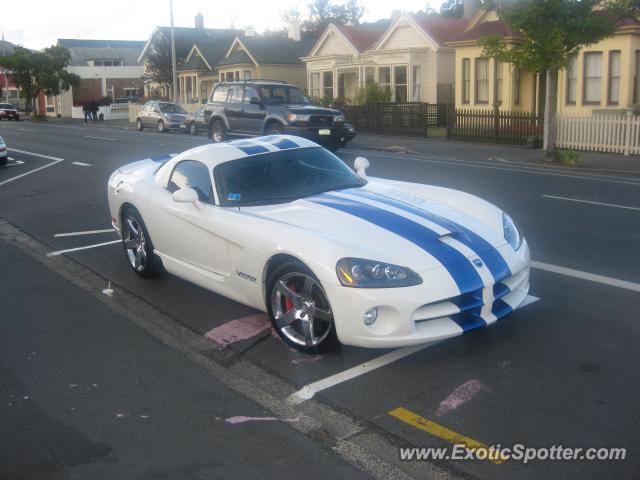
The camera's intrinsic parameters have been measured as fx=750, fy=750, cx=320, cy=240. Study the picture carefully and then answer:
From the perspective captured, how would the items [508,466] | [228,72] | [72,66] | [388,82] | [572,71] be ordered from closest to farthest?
[508,466] < [572,71] < [388,82] < [228,72] < [72,66]

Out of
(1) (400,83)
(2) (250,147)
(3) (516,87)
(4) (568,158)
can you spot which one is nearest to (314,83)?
(1) (400,83)

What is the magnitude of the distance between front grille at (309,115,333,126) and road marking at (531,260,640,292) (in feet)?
44.7

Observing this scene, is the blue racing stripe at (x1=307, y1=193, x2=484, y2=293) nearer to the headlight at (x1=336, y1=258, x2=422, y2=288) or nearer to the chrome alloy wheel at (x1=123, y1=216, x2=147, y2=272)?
the headlight at (x1=336, y1=258, x2=422, y2=288)

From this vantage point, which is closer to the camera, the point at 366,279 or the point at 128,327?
the point at 366,279

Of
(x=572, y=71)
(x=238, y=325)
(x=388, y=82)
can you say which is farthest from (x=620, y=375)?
(x=388, y=82)

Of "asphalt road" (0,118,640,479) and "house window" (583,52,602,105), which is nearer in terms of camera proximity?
"asphalt road" (0,118,640,479)

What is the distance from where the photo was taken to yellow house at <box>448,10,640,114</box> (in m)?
24.7

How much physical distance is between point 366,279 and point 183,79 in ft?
A: 186

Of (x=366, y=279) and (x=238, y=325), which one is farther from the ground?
(x=366, y=279)

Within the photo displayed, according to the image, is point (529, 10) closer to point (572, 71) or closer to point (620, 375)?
point (572, 71)

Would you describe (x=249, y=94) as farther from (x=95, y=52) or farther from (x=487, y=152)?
(x=95, y=52)

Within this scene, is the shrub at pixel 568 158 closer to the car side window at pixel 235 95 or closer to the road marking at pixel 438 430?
the car side window at pixel 235 95

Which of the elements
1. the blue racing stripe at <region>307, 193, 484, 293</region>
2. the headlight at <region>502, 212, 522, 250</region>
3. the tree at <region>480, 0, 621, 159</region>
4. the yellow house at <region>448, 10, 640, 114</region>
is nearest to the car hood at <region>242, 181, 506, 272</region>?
the blue racing stripe at <region>307, 193, 484, 293</region>

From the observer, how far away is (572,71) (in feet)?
86.8
